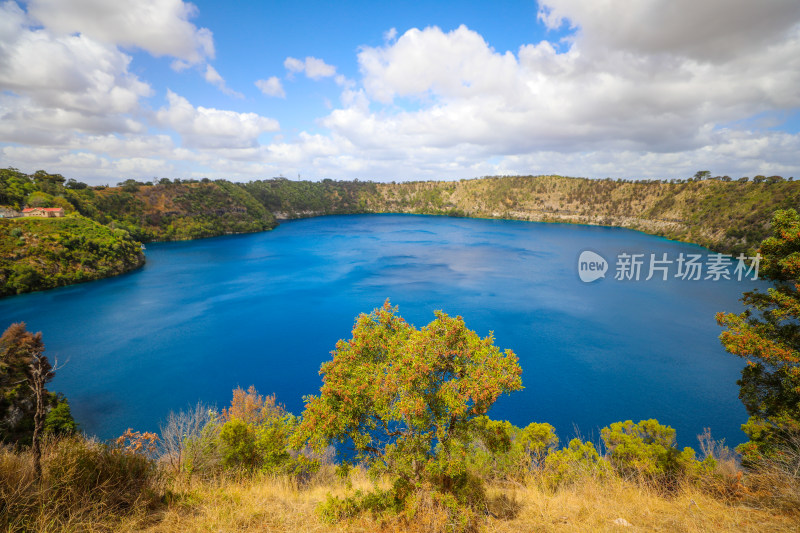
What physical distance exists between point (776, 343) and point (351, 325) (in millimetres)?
36216

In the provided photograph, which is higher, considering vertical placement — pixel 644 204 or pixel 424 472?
pixel 644 204

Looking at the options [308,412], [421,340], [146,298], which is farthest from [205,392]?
[146,298]

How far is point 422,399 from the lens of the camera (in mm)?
8578

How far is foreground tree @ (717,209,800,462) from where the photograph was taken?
11.6 m

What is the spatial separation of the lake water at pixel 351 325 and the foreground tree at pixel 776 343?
478 inches

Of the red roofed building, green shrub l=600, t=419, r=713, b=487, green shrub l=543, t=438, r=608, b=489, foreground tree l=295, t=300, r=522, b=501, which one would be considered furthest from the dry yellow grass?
the red roofed building

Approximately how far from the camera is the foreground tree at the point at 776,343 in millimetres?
11602

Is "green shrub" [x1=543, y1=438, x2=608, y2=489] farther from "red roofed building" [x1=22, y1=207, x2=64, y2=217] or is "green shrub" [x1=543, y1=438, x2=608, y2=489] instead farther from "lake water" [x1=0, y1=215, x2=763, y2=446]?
"red roofed building" [x1=22, y1=207, x2=64, y2=217]

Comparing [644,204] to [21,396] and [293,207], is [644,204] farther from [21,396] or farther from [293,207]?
[21,396]

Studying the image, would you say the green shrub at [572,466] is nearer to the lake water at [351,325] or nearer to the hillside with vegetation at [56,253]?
the lake water at [351,325]

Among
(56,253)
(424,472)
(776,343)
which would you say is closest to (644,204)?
(776,343)

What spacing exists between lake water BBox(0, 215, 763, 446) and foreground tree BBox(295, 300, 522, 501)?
18772mm

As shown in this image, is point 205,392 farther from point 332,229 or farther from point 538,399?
point 332,229

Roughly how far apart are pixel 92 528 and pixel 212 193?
157232 millimetres
